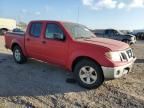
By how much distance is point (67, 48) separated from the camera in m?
6.37

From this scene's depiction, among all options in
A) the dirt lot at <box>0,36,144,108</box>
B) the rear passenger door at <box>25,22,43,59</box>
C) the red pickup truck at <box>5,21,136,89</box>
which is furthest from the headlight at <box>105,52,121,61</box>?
the rear passenger door at <box>25,22,43,59</box>

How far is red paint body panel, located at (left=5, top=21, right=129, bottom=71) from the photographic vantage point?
18.8 ft

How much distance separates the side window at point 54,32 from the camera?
662 cm

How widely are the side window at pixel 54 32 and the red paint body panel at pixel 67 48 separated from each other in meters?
0.11

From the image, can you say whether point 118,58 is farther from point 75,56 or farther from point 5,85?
point 5,85

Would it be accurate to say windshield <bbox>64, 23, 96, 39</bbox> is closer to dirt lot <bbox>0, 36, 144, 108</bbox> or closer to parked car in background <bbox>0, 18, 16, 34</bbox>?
dirt lot <bbox>0, 36, 144, 108</bbox>

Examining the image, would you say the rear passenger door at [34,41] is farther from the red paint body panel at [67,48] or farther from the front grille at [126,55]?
the front grille at [126,55]

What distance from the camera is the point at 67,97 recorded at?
5.35m

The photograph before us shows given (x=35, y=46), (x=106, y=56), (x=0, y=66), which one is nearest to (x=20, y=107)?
(x=106, y=56)

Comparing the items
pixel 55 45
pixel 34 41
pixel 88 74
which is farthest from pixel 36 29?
pixel 88 74

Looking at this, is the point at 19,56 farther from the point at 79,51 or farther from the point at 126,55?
the point at 126,55

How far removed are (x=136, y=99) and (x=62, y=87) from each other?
1.97 meters

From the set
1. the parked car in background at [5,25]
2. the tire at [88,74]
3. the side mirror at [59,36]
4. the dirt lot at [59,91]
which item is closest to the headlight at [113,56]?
the tire at [88,74]

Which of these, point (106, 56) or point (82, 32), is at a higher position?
point (82, 32)
